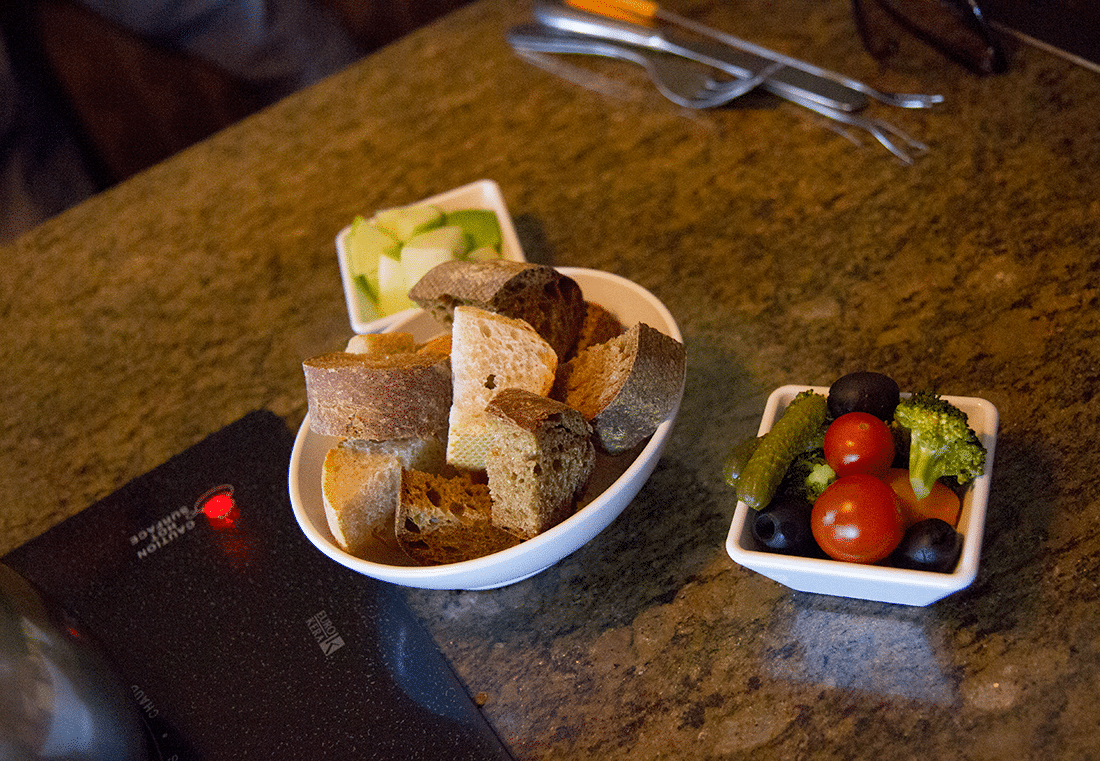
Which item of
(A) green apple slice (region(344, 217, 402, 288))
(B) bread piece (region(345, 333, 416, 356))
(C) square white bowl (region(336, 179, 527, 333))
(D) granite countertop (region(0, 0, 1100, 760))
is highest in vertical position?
(B) bread piece (region(345, 333, 416, 356))

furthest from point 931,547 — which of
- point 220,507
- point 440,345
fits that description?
point 220,507

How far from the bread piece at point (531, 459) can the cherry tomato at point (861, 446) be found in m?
0.23

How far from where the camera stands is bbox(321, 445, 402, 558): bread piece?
82 cm

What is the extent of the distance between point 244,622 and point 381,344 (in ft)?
1.10

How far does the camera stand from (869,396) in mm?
776

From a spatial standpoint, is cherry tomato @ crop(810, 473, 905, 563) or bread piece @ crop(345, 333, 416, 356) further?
bread piece @ crop(345, 333, 416, 356)

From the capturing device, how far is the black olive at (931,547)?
66 centimetres

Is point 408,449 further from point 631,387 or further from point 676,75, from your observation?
point 676,75

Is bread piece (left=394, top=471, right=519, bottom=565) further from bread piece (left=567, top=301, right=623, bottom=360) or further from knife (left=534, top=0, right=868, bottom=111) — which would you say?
knife (left=534, top=0, right=868, bottom=111)

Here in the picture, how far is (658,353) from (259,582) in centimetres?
51

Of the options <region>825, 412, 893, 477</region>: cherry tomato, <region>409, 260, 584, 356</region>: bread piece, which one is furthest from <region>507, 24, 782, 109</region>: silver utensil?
<region>825, 412, 893, 477</region>: cherry tomato

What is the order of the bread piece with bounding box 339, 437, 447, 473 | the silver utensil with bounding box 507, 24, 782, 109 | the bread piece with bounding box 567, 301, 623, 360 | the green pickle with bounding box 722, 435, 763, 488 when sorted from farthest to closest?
the silver utensil with bounding box 507, 24, 782, 109
the bread piece with bounding box 567, 301, 623, 360
the bread piece with bounding box 339, 437, 447, 473
the green pickle with bounding box 722, 435, 763, 488

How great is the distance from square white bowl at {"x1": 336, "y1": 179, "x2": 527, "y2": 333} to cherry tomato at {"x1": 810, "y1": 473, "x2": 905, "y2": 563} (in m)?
0.58

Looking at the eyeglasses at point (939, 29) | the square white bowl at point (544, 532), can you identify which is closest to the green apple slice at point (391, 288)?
the square white bowl at point (544, 532)
